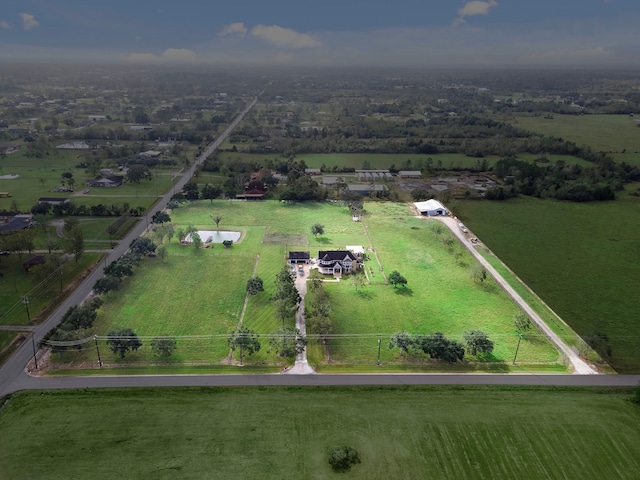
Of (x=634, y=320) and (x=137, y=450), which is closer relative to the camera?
(x=137, y=450)

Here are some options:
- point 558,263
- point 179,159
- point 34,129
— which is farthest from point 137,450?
point 34,129

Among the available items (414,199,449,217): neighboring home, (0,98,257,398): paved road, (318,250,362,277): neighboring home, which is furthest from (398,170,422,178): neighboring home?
(0,98,257,398): paved road

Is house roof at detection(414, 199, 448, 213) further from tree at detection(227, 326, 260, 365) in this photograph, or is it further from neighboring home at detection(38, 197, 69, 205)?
neighboring home at detection(38, 197, 69, 205)

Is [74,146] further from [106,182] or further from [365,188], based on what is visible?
[365,188]

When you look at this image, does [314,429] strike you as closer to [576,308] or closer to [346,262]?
[346,262]

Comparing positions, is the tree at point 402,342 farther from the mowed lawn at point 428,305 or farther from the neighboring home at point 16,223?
the neighboring home at point 16,223
